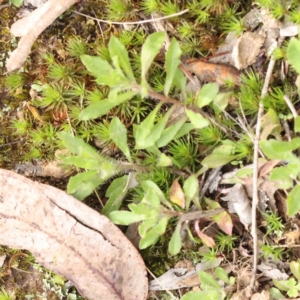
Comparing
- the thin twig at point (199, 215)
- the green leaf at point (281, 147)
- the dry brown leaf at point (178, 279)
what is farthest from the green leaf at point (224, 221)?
the green leaf at point (281, 147)

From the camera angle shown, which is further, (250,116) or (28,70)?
(28,70)

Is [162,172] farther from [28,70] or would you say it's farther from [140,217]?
[28,70]

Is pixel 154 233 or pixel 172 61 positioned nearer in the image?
pixel 172 61

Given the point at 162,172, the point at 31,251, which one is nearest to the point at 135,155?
the point at 162,172

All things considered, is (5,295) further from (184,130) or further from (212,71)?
(212,71)

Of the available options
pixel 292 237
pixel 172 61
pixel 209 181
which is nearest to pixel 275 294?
pixel 292 237
